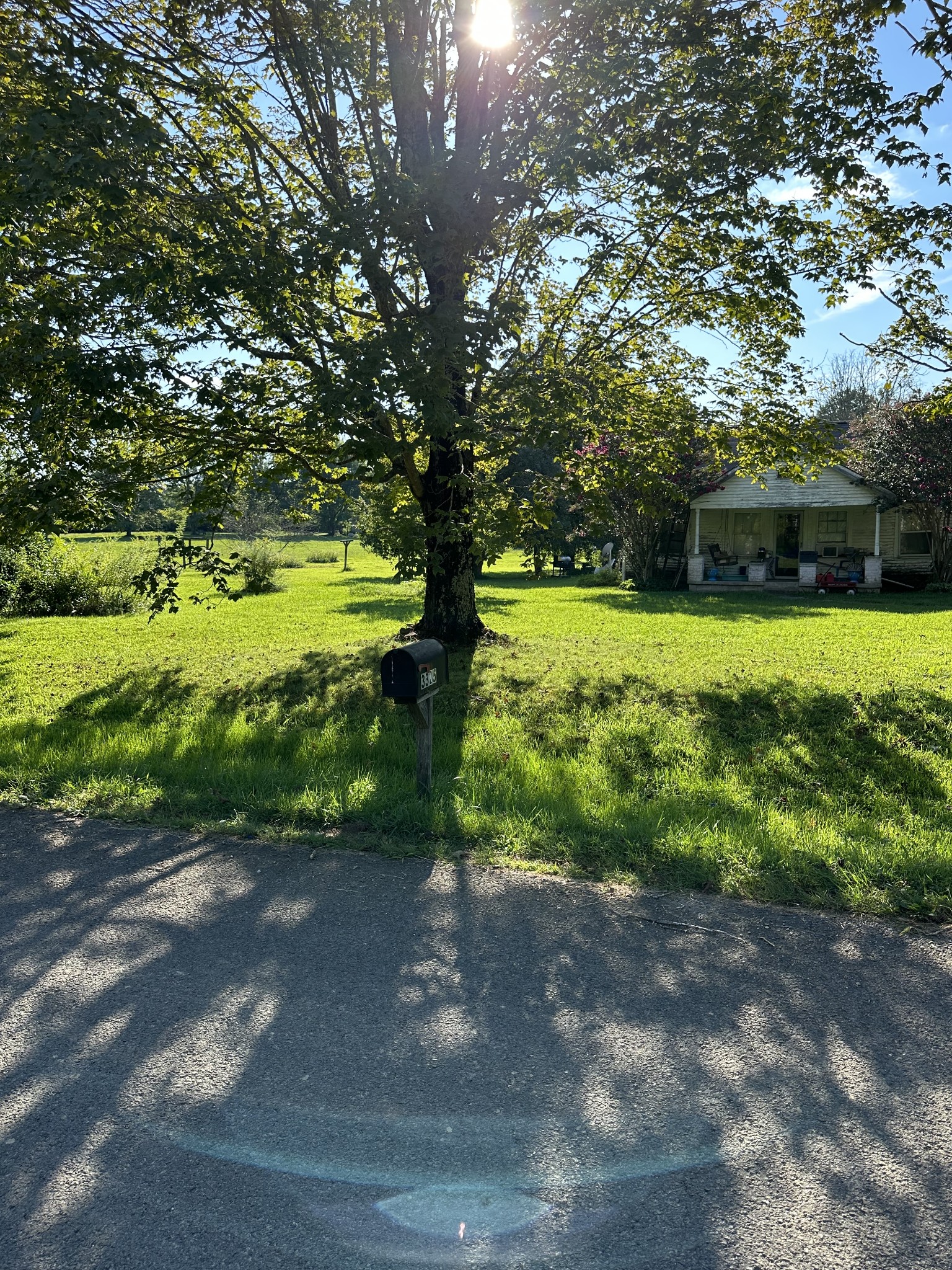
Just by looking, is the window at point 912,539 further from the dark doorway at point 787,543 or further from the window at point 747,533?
the window at point 747,533

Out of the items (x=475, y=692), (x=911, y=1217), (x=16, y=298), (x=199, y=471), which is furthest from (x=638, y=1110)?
(x=199, y=471)

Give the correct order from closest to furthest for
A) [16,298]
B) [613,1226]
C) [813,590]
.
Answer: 1. [613,1226]
2. [16,298]
3. [813,590]

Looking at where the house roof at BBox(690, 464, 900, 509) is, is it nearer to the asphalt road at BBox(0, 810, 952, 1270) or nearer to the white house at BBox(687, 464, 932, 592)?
the white house at BBox(687, 464, 932, 592)

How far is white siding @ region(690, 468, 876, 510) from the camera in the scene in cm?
2300

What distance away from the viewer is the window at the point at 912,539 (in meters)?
23.9

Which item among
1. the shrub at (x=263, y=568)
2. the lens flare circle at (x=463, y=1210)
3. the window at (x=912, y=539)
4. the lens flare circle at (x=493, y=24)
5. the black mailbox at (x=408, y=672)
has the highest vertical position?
the lens flare circle at (x=493, y=24)

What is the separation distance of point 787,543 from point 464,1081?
26.1m

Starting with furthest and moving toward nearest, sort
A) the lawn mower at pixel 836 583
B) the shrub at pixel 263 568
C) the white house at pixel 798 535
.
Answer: the white house at pixel 798 535 → the shrub at pixel 263 568 → the lawn mower at pixel 836 583

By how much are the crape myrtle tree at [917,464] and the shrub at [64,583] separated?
1858 centimetres

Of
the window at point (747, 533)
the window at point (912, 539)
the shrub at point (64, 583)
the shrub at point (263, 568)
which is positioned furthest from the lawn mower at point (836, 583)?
the shrub at point (64, 583)

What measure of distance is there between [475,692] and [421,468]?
3770 mm

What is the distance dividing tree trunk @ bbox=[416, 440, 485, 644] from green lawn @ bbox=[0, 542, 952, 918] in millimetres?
667

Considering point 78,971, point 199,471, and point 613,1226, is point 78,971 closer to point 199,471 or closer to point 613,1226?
point 613,1226

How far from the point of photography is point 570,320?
10.1m
